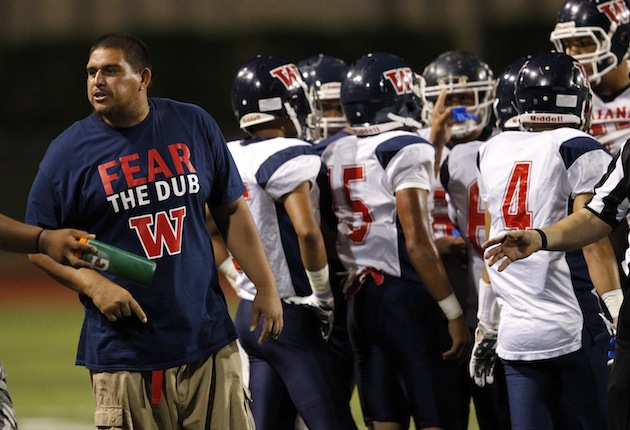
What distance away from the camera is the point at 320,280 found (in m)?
4.31

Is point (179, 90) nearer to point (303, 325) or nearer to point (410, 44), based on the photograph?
point (410, 44)

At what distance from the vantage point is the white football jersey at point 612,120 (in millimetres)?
5207

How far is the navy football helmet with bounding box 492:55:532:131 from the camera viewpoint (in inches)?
168

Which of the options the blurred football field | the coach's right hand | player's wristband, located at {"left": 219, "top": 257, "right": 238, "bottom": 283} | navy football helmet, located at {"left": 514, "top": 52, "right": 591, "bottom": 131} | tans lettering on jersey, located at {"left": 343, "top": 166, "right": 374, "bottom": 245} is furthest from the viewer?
the blurred football field

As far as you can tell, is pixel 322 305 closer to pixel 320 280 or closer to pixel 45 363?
pixel 320 280

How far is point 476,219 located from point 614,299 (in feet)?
3.50

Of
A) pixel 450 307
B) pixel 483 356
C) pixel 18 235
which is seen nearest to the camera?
pixel 18 235

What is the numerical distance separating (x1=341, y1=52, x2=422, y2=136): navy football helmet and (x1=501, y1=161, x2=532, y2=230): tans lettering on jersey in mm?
903

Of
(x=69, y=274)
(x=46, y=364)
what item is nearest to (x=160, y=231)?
(x=69, y=274)

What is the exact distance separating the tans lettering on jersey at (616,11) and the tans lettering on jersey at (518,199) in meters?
1.82

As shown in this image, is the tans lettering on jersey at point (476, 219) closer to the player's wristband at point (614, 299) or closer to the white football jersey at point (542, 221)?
the white football jersey at point (542, 221)

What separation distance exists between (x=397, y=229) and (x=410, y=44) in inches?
462

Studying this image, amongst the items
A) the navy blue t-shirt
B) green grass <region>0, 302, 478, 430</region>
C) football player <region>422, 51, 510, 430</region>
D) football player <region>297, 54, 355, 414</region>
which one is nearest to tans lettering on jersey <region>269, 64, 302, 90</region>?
football player <region>297, 54, 355, 414</region>

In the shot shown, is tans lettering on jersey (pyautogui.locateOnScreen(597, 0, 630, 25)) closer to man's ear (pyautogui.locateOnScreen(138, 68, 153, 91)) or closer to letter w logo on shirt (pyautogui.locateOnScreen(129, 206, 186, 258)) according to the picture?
man's ear (pyautogui.locateOnScreen(138, 68, 153, 91))
